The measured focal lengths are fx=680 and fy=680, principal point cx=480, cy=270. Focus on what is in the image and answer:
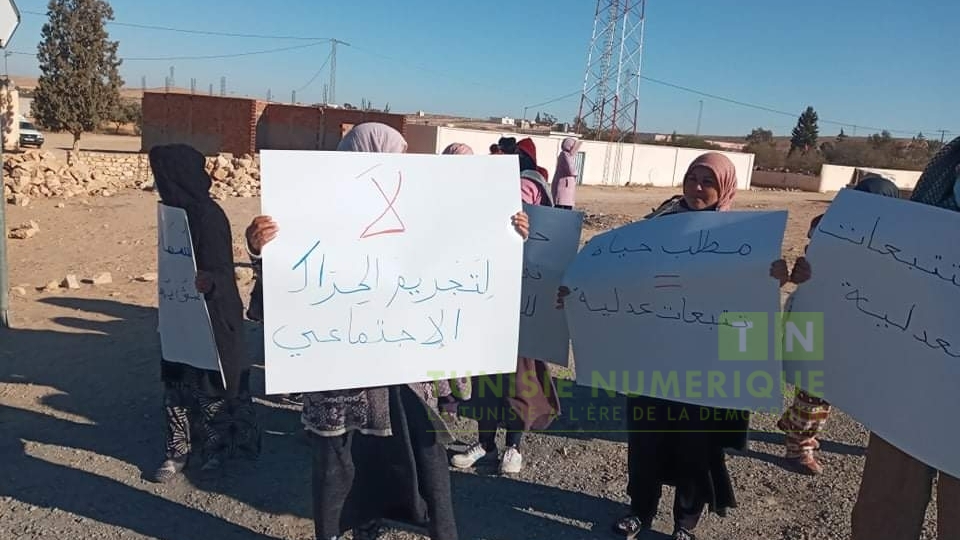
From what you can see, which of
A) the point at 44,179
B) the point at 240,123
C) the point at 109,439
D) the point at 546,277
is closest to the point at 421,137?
the point at 240,123

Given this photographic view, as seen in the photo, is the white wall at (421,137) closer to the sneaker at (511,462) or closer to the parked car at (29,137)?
the parked car at (29,137)

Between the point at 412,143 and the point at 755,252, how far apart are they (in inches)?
1040

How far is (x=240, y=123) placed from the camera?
27688 millimetres

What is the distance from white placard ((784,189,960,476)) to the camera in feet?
7.08

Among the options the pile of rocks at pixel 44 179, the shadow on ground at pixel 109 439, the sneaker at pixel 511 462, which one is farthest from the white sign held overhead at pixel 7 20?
the pile of rocks at pixel 44 179

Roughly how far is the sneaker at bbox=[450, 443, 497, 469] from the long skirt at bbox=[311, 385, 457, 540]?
0.97 metres

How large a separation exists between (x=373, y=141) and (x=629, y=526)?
2074 millimetres

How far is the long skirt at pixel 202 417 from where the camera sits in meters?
3.52

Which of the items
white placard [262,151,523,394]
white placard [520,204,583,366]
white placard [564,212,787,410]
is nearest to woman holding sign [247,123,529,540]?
white placard [262,151,523,394]

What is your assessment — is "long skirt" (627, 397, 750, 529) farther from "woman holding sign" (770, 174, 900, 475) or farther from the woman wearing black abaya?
the woman wearing black abaya

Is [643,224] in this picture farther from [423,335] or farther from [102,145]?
[102,145]

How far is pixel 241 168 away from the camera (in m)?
15.9

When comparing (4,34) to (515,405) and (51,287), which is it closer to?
(51,287)

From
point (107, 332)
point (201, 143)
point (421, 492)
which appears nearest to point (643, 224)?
point (421, 492)
